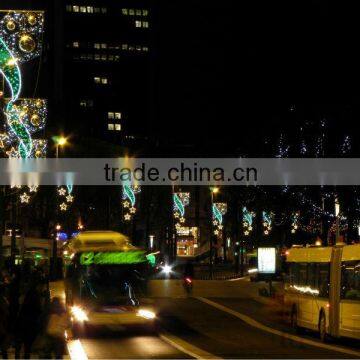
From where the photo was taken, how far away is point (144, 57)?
190 m

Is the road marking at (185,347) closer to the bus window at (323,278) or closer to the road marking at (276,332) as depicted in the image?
the road marking at (276,332)

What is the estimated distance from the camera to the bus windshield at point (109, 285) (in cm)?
2492

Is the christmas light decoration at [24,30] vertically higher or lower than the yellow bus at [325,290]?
higher

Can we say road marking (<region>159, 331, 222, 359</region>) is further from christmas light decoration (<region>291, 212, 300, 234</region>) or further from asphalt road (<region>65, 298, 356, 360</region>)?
christmas light decoration (<region>291, 212, 300, 234</region>)

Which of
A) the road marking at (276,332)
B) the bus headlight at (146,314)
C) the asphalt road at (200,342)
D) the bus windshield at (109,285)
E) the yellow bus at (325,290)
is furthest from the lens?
the bus headlight at (146,314)

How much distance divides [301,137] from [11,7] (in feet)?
81.7

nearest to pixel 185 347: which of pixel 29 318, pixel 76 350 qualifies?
pixel 76 350

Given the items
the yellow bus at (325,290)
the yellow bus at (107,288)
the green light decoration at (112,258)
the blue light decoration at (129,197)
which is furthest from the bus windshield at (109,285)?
the blue light decoration at (129,197)

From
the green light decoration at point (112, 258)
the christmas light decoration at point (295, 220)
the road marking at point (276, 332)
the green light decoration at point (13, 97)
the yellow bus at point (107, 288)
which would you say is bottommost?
the road marking at point (276, 332)

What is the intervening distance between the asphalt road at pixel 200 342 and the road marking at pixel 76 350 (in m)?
0.07

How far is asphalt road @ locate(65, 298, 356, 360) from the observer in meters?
20.2

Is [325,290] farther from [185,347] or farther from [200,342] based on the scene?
[185,347]

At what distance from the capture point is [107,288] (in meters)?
25.2

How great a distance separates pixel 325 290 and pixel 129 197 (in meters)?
37.9
